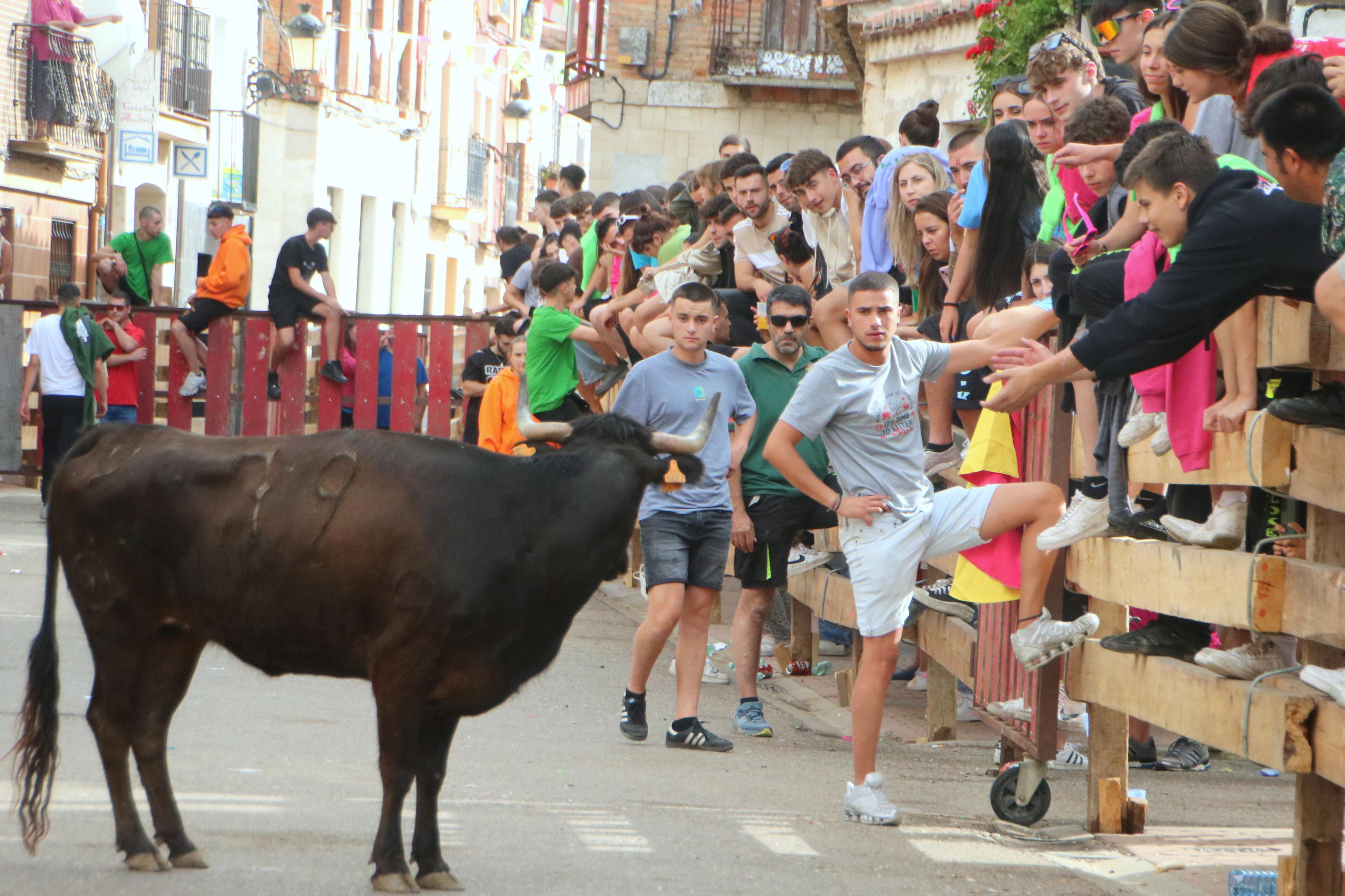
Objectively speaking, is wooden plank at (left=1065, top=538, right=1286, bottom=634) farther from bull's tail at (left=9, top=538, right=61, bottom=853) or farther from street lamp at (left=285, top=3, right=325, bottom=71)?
street lamp at (left=285, top=3, right=325, bottom=71)

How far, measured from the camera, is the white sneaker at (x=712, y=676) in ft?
33.9

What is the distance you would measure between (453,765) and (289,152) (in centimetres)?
3506

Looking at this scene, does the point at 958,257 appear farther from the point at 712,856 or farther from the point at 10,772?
the point at 10,772

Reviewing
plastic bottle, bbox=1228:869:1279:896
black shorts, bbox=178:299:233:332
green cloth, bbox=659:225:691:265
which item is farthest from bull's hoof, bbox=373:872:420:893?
black shorts, bbox=178:299:233:332

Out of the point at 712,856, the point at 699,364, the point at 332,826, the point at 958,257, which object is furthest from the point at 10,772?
the point at 958,257

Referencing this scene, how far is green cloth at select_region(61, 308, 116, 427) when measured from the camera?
1573cm

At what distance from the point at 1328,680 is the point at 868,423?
2470mm

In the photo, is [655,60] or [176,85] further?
[176,85]

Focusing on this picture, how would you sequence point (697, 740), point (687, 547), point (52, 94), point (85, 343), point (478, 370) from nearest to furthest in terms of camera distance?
point (697, 740) < point (687, 547) < point (478, 370) < point (85, 343) < point (52, 94)

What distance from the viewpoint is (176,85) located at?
3375cm

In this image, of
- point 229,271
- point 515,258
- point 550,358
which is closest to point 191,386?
point 229,271

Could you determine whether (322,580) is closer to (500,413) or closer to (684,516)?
(684,516)

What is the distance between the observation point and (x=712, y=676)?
1040cm

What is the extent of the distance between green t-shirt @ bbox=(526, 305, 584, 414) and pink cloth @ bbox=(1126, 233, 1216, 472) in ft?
21.5
